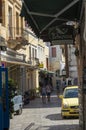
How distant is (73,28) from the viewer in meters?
12.3

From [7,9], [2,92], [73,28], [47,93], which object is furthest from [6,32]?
[73,28]

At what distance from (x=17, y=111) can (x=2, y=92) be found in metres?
11.1

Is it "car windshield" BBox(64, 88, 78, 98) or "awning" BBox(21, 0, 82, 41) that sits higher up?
"awning" BBox(21, 0, 82, 41)

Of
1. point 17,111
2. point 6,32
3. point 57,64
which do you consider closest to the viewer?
point 17,111

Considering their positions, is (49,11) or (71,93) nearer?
(49,11)

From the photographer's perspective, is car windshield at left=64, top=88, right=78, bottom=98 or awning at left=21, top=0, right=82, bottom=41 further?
car windshield at left=64, top=88, right=78, bottom=98

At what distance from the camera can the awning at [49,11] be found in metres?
8.49

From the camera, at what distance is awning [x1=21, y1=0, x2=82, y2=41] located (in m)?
8.49

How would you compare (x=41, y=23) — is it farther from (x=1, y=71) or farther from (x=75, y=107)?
(x=75, y=107)

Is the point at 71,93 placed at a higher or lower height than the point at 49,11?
lower

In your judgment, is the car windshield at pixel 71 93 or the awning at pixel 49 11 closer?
the awning at pixel 49 11

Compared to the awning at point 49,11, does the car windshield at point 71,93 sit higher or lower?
lower

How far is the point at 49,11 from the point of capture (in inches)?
363

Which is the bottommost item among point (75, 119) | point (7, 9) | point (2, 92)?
point (75, 119)
